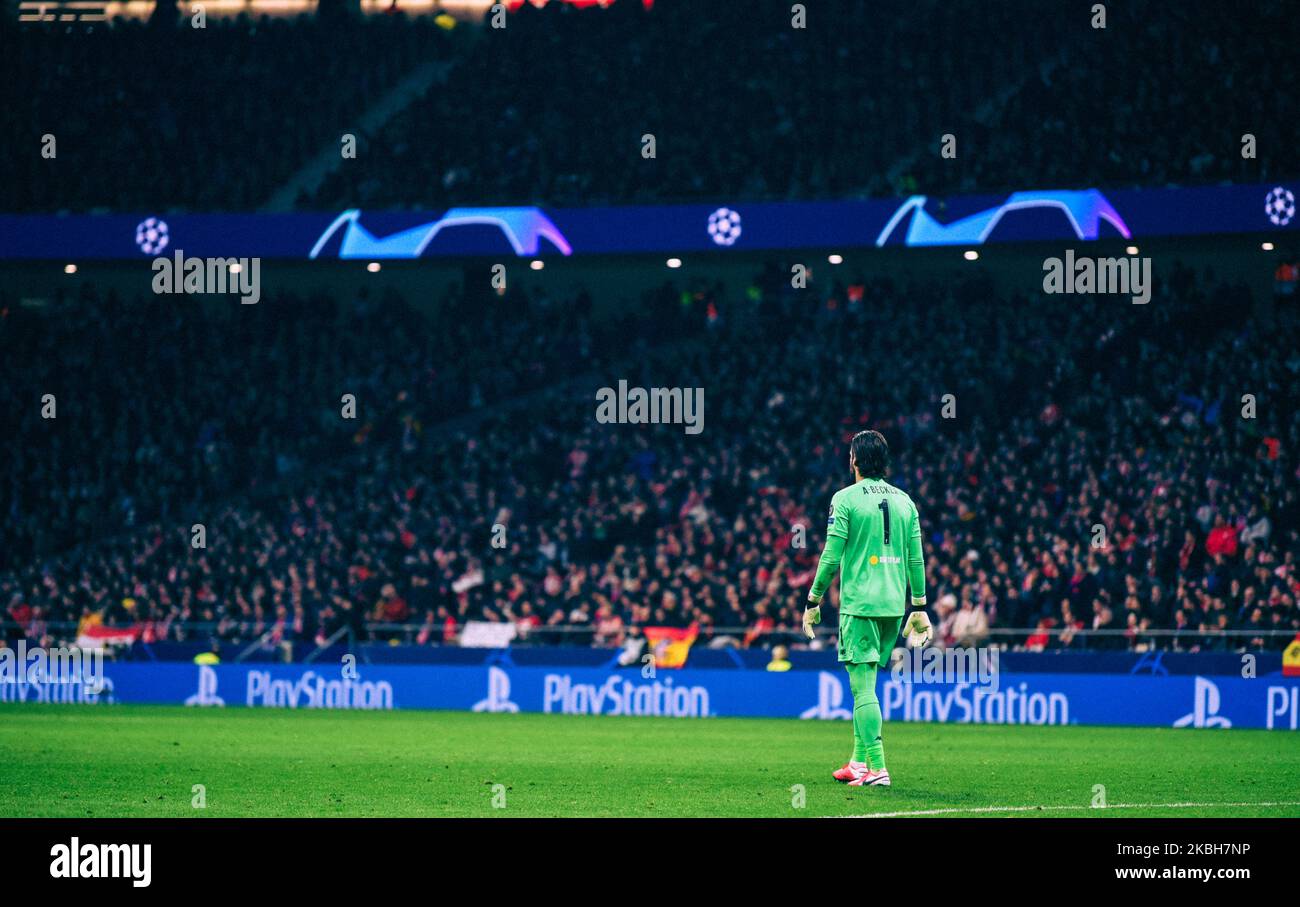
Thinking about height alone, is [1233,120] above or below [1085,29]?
below

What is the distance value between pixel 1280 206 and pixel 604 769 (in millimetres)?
18428

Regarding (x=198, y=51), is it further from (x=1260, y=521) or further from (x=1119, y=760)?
(x=1119, y=760)

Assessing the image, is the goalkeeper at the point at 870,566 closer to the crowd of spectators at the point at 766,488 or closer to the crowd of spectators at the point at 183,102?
the crowd of spectators at the point at 766,488

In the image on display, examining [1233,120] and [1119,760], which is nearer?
[1119,760]

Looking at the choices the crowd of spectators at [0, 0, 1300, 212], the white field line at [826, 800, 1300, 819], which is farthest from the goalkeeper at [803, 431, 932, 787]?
the crowd of spectators at [0, 0, 1300, 212]

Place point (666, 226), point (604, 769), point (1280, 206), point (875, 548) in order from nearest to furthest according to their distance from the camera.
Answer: point (875, 548) → point (604, 769) → point (1280, 206) → point (666, 226)

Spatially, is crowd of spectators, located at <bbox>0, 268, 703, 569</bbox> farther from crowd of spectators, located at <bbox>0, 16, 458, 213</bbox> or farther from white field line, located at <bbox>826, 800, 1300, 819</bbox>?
white field line, located at <bbox>826, 800, 1300, 819</bbox>

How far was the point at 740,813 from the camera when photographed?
31.8 ft

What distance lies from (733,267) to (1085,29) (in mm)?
7918

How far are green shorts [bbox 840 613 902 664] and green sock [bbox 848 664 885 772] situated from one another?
6cm

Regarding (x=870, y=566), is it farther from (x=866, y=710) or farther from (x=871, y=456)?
(x=866, y=710)

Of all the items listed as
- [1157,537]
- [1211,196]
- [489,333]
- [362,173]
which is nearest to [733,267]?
[489,333]

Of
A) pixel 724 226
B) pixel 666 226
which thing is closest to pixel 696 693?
pixel 724 226

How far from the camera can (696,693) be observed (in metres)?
23.9
